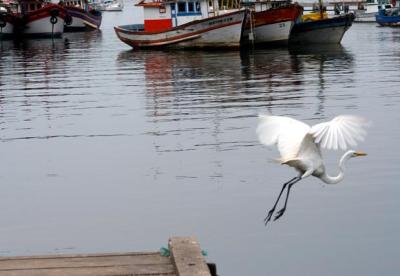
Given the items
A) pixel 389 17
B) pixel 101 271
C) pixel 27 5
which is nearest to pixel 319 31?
pixel 389 17

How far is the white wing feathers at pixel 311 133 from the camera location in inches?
343

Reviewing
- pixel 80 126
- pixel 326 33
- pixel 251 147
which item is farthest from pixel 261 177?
pixel 326 33

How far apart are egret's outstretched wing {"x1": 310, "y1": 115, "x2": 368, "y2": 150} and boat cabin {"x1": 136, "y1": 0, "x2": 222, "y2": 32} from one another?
105 feet

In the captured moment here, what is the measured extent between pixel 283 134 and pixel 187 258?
2267 mm

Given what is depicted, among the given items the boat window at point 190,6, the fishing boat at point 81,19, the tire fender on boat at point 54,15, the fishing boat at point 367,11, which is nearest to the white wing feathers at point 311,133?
the boat window at point 190,6

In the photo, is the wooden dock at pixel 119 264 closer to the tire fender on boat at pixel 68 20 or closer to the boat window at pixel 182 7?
the boat window at pixel 182 7

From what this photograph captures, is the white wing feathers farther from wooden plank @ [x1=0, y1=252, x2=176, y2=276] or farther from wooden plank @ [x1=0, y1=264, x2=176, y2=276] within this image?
wooden plank @ [x1=0, y1=264, x2=176, y2=276]

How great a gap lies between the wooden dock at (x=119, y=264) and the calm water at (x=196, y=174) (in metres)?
2.17

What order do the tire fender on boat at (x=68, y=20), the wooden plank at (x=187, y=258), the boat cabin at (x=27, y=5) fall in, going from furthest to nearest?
the boat cabin at (x=27, y=5) < the tire fender on boat at (x=68, y=20) < the wooden plank at (x=187, y=258)

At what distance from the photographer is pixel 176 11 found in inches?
1625

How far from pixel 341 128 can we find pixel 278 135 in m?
0.68

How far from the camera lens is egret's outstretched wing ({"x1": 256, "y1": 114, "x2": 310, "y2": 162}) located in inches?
355

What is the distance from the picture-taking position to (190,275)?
6.92 metres

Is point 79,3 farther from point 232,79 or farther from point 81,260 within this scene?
point 81,260
